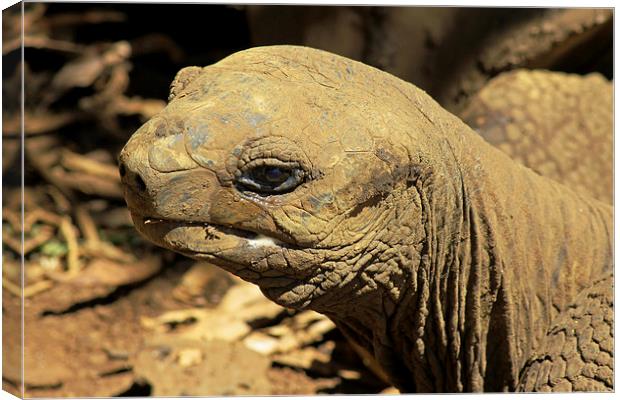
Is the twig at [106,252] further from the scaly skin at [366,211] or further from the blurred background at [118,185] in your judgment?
the scaly skin at [366,211]

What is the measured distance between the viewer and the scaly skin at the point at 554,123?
300cm

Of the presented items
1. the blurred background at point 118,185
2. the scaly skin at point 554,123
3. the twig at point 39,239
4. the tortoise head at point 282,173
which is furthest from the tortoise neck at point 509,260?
the twig at point 39,239

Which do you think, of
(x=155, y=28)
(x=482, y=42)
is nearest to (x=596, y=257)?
(x=482, y=42)

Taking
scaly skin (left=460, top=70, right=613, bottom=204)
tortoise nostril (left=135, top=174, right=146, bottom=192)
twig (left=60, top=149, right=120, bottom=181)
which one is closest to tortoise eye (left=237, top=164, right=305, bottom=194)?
tortoise nostril (left=135, top=174, right=146, bottom=192)

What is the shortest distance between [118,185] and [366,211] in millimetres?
3091

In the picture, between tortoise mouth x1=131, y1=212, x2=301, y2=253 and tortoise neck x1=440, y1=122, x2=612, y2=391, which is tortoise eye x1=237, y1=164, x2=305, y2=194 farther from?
tortoise neck x1=440, y1=122, x2=612, y2=391

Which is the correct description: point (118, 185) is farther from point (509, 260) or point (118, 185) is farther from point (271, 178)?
point (271, 178)

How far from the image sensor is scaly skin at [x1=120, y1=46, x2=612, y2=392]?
1.79 m

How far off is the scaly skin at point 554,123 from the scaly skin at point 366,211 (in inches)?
26.7

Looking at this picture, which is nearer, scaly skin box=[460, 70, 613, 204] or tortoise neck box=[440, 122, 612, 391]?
tortoise neck box=[440, 122, 612, 391]

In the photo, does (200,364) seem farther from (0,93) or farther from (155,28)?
(155,28)

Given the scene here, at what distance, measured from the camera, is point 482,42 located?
3.54 metres

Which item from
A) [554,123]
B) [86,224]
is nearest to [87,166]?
[86,224]

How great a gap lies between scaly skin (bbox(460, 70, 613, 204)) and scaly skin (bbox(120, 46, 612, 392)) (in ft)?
2.22
